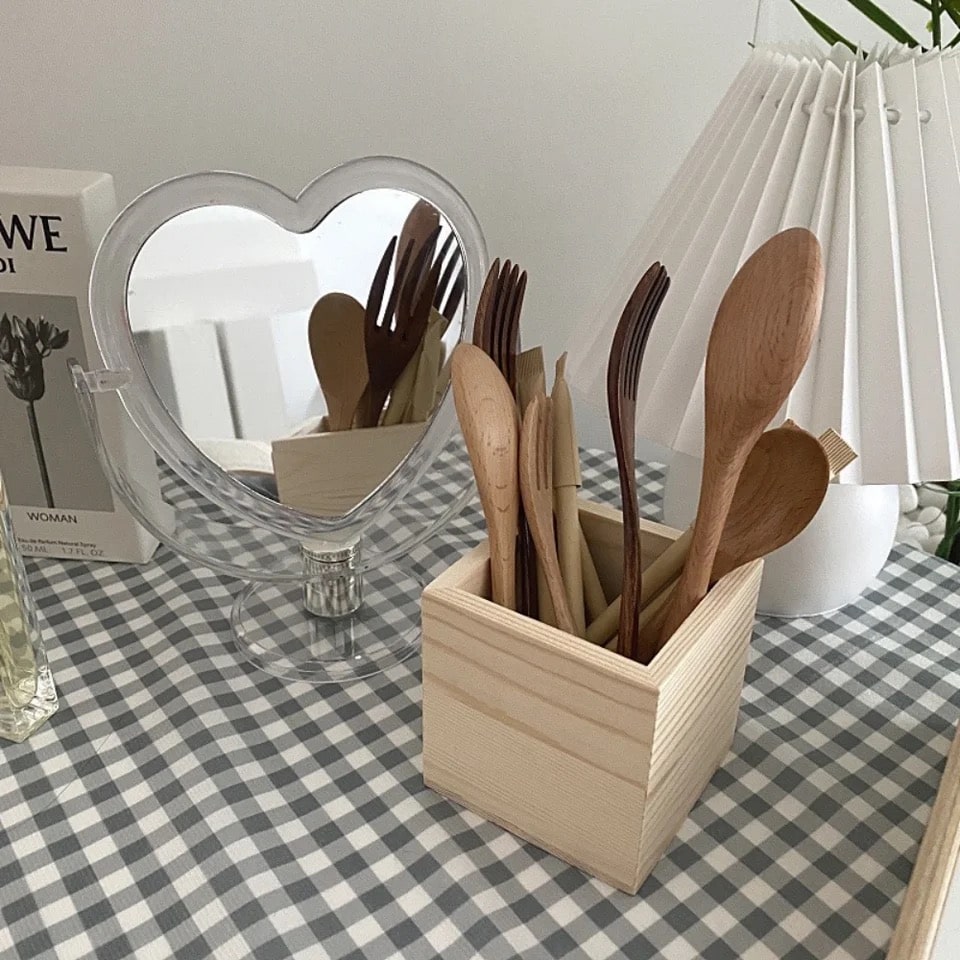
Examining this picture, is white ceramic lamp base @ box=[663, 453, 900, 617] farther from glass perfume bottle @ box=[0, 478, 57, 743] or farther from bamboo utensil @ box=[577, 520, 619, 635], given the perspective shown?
glass perfume bottle @ box=[0, 478, 57, 743]

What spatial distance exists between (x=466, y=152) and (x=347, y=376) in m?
0.31

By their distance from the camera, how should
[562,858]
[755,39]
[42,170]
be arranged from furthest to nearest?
1. [755,39]
2. [42,170]
3. [562,858]

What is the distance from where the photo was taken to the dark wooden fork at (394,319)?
0.56 metres

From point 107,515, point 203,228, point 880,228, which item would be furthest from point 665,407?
point 107,515

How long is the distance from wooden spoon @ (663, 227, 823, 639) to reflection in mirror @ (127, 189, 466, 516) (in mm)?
194

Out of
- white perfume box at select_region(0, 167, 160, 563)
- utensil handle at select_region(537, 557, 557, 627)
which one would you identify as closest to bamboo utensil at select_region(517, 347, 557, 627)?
utensil handle at select_region(537, 557, 557, 627)

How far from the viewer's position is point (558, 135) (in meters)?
0.80

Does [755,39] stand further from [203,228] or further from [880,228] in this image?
[203,228]

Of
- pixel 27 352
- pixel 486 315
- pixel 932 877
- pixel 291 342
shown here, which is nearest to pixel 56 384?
pixel 27 352

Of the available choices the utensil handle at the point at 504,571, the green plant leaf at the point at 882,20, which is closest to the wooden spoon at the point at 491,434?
the utensil handle at the point at 504,571

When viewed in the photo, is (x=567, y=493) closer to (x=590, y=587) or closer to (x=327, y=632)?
(x=590, y=587)

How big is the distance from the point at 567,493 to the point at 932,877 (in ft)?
0.72

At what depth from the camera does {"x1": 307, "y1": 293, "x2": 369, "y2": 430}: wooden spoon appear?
0.55m

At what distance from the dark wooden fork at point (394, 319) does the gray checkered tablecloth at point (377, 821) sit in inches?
6.3
